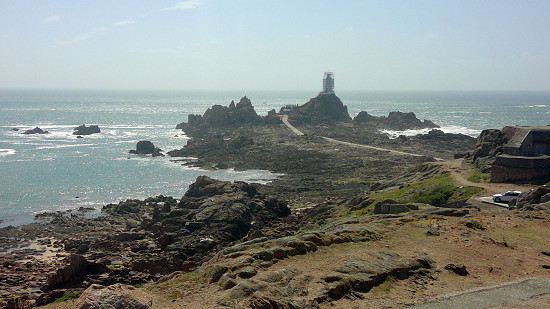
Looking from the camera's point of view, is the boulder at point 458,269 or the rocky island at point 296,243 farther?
the boulder at point 458,269

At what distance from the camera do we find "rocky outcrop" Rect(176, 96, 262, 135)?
443 feet

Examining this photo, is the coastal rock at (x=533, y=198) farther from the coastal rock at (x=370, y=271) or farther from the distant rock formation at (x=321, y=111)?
the distant rock formation at (x=321, y=111)

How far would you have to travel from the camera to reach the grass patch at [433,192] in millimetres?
37747

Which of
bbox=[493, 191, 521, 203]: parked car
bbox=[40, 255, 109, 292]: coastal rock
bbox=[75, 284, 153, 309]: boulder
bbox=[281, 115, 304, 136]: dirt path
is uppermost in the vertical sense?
bbox=[75, 284, 153, 309]: boulder

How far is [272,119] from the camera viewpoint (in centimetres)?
13900

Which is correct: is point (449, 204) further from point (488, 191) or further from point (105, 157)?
point (105, 157)

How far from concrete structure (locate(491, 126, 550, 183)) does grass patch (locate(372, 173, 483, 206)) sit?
13.9ft

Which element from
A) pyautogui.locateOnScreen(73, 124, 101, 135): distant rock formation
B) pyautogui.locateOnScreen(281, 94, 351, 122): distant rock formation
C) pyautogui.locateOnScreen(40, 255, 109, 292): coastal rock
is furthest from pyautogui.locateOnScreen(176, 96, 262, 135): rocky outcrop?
pyautogui.locateOnScreen(40, 255, 109, 292): coastal rock

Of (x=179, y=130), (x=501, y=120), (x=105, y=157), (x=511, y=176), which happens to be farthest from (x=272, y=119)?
(x=511, y=176)

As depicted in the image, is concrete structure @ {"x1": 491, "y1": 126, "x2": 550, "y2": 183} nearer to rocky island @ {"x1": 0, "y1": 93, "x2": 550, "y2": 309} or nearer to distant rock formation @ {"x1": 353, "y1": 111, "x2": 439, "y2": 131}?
rocky island @ {"x1": 0, "y1": 93, "x2": 550, "y2": 309}

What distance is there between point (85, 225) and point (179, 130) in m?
101

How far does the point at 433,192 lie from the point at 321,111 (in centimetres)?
11198

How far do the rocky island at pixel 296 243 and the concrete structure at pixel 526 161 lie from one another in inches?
80.4

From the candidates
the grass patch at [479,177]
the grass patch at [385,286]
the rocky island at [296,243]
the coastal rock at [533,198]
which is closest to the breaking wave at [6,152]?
the rocky island at [296,243]
